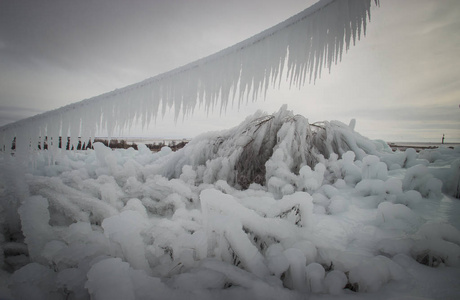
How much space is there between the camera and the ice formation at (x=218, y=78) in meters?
1.92

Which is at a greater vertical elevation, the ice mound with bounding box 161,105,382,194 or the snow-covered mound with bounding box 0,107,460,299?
the ice mound with bounding box 161,105,382,194

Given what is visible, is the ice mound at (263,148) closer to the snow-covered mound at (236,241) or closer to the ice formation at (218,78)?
the snow-covered mound at (236,241)

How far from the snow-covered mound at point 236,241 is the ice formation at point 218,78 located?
1.81ft

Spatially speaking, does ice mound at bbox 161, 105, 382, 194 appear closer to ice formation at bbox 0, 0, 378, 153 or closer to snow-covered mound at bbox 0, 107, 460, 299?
snow-covered mound at bbox 0, 107, 460, 299

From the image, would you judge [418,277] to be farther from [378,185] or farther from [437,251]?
[378,185]

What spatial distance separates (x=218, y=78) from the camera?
2277 millimetres

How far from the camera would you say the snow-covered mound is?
906 millimetres

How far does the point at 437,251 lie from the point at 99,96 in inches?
125

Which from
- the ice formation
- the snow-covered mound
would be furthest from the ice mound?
the ice formation

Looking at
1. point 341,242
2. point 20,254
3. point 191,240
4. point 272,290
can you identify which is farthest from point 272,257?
point 20,254

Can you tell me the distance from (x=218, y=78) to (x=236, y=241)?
1.79 m

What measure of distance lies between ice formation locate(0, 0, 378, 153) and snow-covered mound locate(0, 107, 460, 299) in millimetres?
552

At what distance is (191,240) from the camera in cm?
118

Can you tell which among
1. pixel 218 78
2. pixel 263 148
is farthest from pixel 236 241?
pixel 263 148
